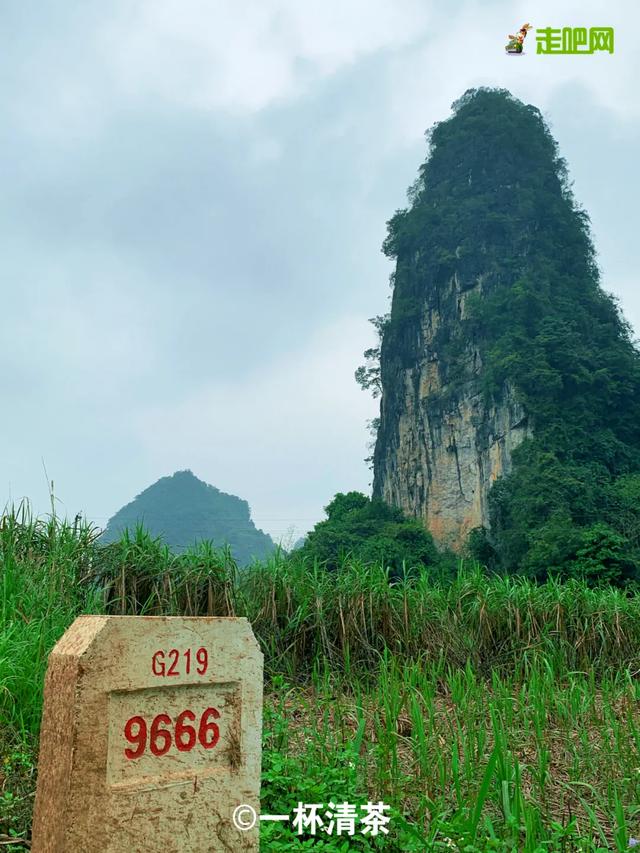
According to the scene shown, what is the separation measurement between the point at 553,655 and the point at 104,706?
12.9 ft

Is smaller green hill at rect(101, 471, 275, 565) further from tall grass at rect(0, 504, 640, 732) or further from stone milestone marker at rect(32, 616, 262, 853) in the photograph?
stone milestone marker at rect(32, 616, 262, 853)

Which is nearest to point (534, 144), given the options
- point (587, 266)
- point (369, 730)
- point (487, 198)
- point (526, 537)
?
point (487, 198)

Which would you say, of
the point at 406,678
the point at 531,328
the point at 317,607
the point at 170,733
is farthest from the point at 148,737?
the point at 531,328

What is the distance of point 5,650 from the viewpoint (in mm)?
3016

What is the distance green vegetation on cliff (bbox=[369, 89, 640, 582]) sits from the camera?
1919 cm

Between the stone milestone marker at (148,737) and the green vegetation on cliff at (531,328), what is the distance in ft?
50.8

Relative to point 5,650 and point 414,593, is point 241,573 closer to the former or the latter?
point 414,593

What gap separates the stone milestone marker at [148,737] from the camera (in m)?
1.86

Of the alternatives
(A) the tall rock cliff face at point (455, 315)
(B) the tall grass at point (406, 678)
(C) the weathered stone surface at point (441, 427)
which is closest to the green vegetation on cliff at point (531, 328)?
(A) the tall rock cliff face at point (455, 315)

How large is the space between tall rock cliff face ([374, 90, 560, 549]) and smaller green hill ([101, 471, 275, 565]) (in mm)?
35832

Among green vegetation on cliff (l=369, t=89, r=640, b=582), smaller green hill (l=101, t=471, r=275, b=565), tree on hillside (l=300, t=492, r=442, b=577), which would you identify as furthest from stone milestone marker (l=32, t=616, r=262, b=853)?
smaller green hill (l=101, t=471, r=275, b=565)

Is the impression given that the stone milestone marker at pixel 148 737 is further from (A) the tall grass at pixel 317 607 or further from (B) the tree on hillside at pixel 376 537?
(B) the tree on hillside at pixel 376 537

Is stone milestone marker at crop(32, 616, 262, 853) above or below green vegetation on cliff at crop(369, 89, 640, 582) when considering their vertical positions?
below

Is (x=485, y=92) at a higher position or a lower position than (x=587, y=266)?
higher
